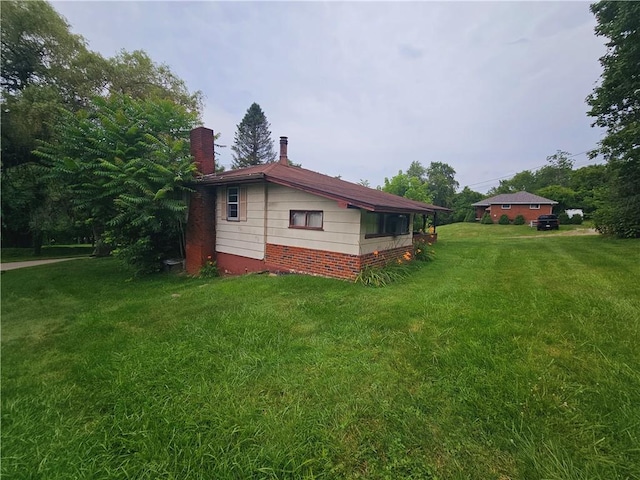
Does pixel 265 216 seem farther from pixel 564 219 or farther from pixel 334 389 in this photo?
pixel 564 219

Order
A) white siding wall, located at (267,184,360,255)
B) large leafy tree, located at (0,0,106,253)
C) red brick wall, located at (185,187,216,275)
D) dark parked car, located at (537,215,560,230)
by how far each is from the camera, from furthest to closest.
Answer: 1. dark parked car, located at (537,215,560,230)
2. large leafy tree, located at (0,0,106,253)
3. red brick wall, located at (185,187,216,275)
4. white siding wall, located at (267,184,360,255)

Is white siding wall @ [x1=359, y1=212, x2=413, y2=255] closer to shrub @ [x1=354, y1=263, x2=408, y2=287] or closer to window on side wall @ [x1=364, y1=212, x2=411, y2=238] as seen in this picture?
window on side wall @ [x1=364, y1=212, x2=411, y2=238]

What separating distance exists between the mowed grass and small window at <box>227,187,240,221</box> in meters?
4.45

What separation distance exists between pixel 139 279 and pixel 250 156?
32.3 meters

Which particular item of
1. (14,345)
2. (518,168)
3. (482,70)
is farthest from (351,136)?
(518,168)

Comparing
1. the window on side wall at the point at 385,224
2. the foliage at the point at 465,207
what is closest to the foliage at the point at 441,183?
the foliage at the point at 465,207

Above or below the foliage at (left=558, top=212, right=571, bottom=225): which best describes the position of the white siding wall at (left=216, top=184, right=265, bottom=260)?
below

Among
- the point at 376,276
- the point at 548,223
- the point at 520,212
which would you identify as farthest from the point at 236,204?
the point at 520,212

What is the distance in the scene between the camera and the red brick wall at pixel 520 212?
29.6m

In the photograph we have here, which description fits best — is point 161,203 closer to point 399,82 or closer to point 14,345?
point 14,345

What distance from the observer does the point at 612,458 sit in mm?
1887

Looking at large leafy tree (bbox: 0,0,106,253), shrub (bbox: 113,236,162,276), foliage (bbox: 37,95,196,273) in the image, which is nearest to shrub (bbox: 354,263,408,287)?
foliage (bbox: 37,95,196,273)

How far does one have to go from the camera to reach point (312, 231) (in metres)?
7.60

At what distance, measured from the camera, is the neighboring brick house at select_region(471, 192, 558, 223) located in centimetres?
2961
